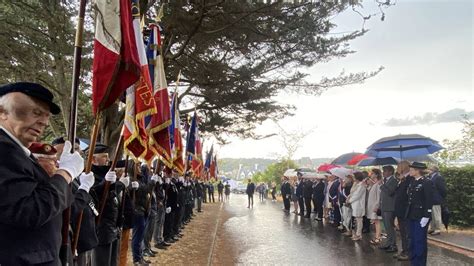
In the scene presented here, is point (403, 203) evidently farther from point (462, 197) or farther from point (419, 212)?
point (462, 197)

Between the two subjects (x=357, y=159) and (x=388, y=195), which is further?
(x=357, y=159)

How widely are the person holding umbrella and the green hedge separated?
25.6 feet

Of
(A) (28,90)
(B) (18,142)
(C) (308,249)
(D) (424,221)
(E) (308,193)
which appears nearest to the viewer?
(B) (18,142)

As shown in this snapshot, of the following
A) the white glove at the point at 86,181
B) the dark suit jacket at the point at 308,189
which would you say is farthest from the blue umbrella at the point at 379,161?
the white glove at the point at 86,181

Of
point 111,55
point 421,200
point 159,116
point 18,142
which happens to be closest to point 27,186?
point 18,142

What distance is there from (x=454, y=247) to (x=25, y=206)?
11360 mm

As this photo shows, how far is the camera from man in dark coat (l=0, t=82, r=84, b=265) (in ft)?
6.98

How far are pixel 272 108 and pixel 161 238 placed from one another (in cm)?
689

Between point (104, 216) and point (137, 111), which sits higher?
point (137, 111)

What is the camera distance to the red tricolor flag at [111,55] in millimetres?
3525

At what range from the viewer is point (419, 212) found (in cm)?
752

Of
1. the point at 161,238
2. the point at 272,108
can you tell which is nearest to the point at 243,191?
the point at 272,108

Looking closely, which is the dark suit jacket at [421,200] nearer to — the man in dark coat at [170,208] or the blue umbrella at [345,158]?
the man in dark coat at [170,208]

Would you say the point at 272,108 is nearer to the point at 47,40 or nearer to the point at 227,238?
the point at 227,238
